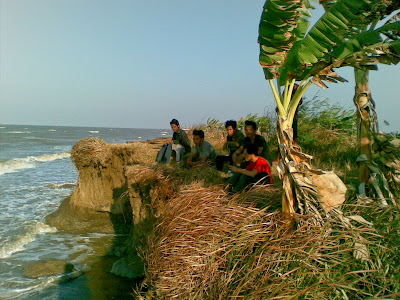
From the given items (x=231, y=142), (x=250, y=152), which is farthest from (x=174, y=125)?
(x=250, y=152)

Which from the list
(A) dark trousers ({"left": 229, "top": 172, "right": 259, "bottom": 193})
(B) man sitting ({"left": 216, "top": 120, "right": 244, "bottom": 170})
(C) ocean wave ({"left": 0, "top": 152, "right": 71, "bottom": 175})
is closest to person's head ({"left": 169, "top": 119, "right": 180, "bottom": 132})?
(B) man sitting ({"left": 216, "top": 120, "right": 244, "bottom": 170})

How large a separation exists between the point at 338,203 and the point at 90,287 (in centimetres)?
490

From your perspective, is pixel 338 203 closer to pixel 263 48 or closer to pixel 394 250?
pixel 394 250

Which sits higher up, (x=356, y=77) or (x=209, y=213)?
(x=356, y=77)

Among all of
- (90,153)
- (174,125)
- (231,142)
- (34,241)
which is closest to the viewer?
(231,142)

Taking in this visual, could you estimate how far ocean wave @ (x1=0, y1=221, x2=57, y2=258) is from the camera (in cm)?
800

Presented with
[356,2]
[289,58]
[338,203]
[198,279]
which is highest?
[356,2]

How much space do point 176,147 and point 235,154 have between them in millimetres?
3091

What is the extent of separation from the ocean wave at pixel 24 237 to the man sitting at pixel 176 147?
387cm

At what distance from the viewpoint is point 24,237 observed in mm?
8781

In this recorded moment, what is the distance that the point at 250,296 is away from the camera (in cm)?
323

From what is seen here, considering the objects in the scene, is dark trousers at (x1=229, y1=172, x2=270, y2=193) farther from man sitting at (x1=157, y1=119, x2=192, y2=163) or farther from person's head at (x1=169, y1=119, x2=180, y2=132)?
person's head at (x1=169, y1=119, x2=180, y2=132)

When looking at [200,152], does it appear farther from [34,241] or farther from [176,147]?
[34,241]

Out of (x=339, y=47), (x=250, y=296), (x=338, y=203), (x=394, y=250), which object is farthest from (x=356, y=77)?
(x=250, y=296)
